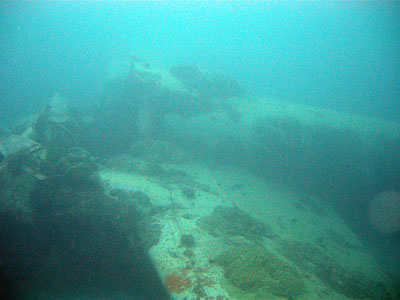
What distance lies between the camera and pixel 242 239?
32.8 ft

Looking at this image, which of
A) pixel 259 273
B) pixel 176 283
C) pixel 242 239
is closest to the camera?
pixel 176 283

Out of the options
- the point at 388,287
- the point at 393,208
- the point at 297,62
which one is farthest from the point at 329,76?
the point at 388,287

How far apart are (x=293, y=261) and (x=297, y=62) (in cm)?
12138

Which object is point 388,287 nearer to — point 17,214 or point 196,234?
point 196,234

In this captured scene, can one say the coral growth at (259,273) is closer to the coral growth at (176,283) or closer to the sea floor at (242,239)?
the sea floor at (242,239)

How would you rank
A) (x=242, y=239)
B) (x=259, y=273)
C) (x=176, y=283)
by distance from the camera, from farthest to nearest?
(x=242, y=239) < (x=259, y=273) < (x=176, y=283)

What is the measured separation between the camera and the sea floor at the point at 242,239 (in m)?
7.25

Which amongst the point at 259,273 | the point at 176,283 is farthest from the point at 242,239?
the point at 176,283

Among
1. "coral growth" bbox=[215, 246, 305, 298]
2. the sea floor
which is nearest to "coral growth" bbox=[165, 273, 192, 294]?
the sea floor

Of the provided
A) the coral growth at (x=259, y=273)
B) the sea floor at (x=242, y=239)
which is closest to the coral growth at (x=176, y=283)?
the sea floor at (x=242, y=239)

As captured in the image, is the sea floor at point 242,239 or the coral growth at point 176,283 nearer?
the coral growth at point 176,283

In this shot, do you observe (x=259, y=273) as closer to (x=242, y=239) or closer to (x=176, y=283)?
(x=242, y=239)

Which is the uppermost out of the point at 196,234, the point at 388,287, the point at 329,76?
the point at 329,76

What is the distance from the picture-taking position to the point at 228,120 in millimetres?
19391
